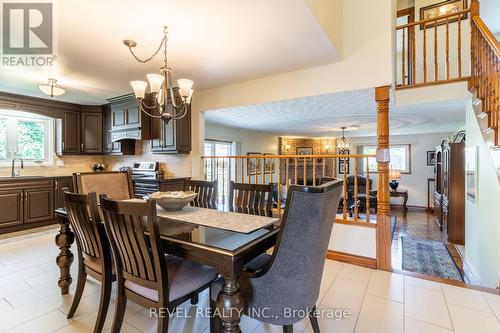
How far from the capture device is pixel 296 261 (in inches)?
48.7

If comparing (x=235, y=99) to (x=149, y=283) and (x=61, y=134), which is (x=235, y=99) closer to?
(x=149, y=283)

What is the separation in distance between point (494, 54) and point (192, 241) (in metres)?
3.09

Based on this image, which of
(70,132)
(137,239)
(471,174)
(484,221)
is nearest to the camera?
(137,239)

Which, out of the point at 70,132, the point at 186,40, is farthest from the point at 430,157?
the point at 70,132

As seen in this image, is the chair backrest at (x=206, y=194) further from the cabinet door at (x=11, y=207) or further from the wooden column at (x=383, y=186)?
the cabinet door at (x=11, y=207)

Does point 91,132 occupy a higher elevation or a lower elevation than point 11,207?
higher

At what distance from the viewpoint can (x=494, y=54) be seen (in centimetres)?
224

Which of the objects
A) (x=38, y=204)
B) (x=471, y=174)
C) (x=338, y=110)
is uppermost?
(x=338, y=110)

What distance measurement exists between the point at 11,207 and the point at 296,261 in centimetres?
473

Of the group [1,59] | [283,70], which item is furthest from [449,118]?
[1,59]

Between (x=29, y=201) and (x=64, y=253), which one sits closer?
(x=64, y=253)

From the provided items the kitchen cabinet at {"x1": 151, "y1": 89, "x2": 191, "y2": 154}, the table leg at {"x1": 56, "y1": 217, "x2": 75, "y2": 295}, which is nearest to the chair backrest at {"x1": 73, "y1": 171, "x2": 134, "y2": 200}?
the table leg at {"x1": 56, "y1": 217, "x2": 75, "y2": 295}

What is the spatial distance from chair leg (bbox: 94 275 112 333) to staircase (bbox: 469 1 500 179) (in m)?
3.33

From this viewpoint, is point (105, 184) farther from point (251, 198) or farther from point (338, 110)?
point (338, 110)
